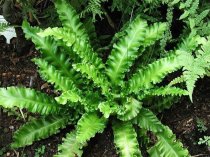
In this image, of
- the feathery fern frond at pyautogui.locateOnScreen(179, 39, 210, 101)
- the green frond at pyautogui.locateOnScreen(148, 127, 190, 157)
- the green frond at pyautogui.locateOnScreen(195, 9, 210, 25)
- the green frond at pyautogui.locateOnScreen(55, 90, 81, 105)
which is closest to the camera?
the feathery fern frond at pyautogui.locateOnScreen(179, 39, 210, 101)

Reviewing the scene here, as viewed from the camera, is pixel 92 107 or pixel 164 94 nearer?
pixel 164 94

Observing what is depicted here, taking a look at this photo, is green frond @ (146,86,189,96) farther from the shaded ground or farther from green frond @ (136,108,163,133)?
the shaded ground

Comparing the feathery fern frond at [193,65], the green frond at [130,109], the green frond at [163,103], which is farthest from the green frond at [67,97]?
the feathery fern frond at [193,65]

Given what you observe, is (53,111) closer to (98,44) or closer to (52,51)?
(52,51)

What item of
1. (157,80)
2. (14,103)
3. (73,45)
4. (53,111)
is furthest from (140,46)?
(14,103)

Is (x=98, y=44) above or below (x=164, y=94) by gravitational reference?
above

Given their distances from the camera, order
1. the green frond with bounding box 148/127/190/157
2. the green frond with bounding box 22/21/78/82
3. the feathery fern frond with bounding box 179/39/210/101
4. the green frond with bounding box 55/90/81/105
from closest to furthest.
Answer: the feathery fern frond with bounding box 179/39/210/101
the green frond with bounding box 55/90/81/105
the green frond with bounding box 148/127/190/157
the green frond with bounding box 22/21/78/82

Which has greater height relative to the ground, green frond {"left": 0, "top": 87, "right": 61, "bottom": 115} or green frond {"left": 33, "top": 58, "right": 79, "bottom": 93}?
green frond {"left": 33, "top": 58, "right": 79, "bottom": 93}

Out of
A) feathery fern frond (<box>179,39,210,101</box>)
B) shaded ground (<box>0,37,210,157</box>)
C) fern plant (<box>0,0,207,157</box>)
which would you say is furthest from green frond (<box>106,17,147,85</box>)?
shaded ground (<box>0,37,210,157</box>)
